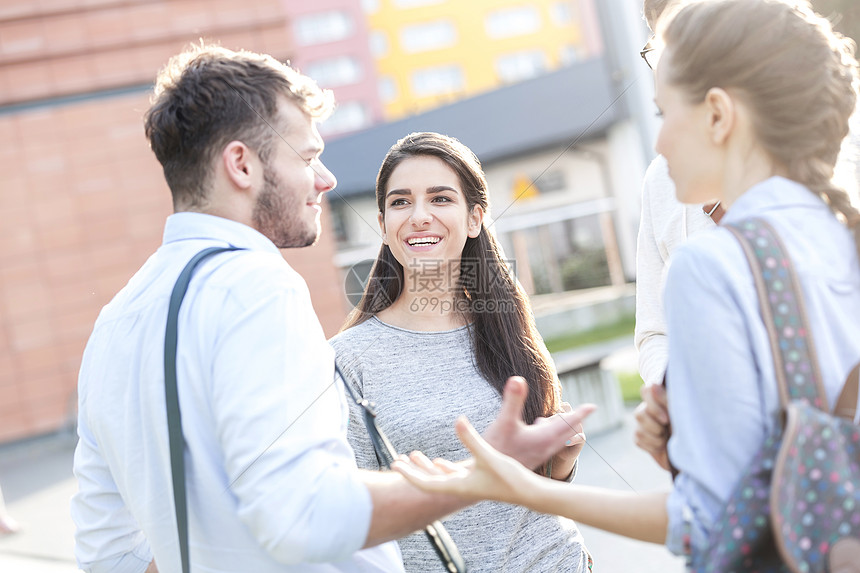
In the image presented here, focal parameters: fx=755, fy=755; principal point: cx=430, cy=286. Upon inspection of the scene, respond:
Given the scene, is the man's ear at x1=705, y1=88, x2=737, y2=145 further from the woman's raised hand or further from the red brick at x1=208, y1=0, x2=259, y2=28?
the red brick at x1=208, y1=0, x2=259, y2=28

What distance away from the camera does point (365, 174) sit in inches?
91.5

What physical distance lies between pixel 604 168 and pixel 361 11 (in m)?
41.6

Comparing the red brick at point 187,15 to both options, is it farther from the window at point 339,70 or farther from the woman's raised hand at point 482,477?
the window at point 339,70

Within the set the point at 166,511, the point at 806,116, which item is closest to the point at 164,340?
the point at 166,511

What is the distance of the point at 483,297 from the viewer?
6.59 feet

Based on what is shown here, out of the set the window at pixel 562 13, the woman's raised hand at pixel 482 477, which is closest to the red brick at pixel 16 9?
the woman's raised hand at pixel 482 477

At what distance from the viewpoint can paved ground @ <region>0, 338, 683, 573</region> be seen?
329 centimetres

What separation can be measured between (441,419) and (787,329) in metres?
0.99

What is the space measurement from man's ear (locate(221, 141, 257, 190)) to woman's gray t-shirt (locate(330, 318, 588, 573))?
682mm

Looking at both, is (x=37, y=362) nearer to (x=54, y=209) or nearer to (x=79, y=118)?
(x=54, y=209)

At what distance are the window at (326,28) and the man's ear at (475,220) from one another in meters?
43.2

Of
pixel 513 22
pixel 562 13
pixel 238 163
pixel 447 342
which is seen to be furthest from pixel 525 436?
pixel 513 22

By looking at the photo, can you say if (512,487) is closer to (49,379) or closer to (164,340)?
(164,340)

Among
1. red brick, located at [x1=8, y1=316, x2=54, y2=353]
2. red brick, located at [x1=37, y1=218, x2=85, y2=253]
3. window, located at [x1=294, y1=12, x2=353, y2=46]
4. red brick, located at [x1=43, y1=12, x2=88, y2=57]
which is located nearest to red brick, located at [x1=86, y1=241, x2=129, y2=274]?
red brick, located at [x1=37, y1=218, x2=85, y2=253]
